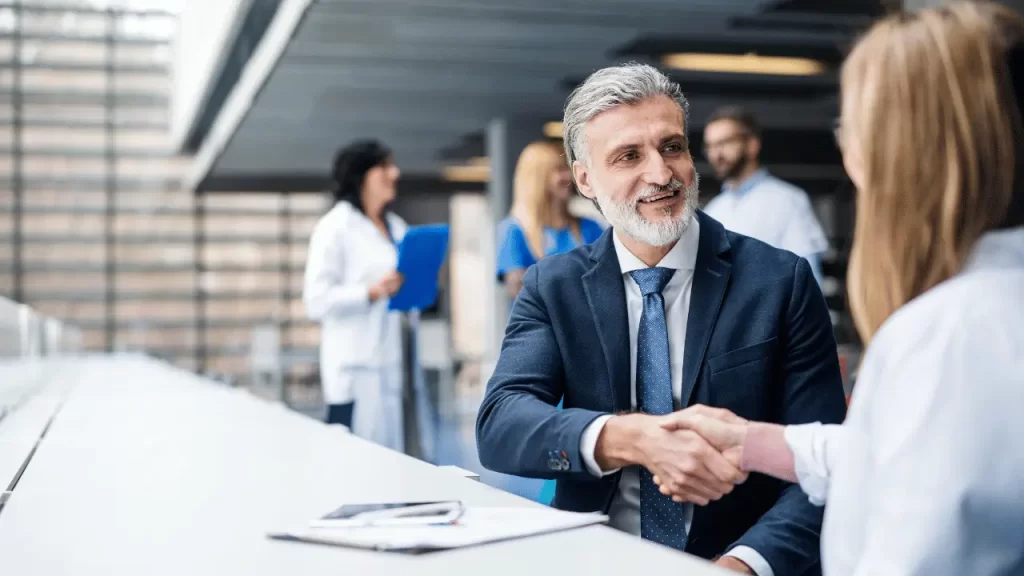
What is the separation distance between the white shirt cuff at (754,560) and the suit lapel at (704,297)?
29cm

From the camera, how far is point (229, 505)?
4.79ft

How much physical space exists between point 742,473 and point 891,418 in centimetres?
51

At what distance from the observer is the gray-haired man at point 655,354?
5.31 feet

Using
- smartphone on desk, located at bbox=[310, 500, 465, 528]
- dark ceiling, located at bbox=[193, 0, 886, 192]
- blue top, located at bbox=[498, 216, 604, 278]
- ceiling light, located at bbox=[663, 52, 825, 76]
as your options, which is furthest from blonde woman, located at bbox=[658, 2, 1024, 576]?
ceiling light, located at bbox=[663, 52, 825, 76]

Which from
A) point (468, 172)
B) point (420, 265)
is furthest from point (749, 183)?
point (468, 172)

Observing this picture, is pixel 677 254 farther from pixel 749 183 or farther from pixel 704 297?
pixel 749 183

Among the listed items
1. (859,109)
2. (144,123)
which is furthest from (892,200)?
(144,123)

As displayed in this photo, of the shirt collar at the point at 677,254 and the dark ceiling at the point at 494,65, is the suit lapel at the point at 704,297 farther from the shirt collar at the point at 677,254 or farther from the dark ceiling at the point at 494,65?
the dark ceiling at the point at 494,65

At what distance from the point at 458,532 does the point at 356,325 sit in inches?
118

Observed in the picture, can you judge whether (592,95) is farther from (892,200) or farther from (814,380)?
(892,200)

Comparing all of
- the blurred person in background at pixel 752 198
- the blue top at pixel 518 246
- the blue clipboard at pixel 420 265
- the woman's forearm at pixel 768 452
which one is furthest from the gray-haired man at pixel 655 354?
the blurred person in background at pixel 752 198

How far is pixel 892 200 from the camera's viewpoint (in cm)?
105

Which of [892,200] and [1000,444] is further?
[892,200]

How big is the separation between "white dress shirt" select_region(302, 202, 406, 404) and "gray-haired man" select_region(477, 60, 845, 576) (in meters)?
2.23
